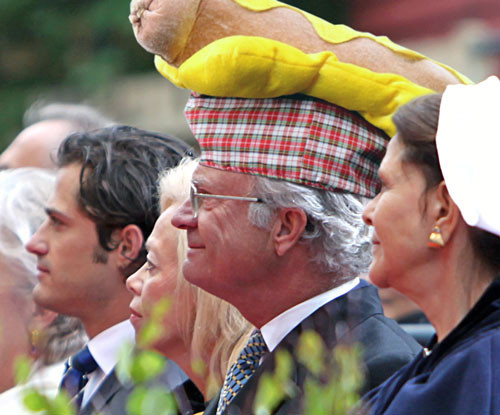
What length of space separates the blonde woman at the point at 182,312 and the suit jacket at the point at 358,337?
1.29 feet

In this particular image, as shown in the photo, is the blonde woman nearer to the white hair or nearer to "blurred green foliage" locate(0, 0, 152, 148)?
the white hair

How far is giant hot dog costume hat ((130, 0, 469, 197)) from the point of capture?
9.61 ft

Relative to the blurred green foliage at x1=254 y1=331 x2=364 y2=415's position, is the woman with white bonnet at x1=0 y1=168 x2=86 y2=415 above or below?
below

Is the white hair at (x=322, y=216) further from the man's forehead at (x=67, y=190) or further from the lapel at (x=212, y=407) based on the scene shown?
the man's forehead at (x=67, y=190)

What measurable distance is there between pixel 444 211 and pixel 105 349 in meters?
1.93

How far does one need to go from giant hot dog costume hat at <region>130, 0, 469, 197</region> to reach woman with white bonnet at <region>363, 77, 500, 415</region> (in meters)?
0.47

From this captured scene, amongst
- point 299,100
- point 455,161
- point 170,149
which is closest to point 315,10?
point 170,149

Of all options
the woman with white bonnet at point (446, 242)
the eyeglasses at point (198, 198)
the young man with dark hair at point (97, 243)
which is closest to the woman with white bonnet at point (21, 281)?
the young man with dark hair at point (97, 243)

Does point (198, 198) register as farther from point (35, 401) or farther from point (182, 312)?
point (35, 401)

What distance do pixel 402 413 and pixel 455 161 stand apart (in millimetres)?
585

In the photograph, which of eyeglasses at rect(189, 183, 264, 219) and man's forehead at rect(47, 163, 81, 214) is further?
man's forehead at rect(47, 163, 81, 214)

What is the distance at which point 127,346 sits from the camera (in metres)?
1.21

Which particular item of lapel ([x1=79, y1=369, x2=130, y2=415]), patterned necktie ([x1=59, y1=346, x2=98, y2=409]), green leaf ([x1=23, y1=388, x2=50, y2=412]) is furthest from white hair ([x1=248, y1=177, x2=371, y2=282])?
green leaf ([x1=23, y1=388, x2=50, y2=412])

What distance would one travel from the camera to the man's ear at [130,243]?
12.9 ft
